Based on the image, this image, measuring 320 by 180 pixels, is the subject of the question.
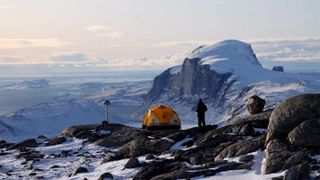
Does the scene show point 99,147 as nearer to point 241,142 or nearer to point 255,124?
point 255,124

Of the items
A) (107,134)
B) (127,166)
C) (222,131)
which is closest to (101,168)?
(127,166)

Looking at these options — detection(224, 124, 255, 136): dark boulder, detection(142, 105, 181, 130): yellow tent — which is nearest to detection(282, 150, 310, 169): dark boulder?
detection(224, 124, 255, 136): dark boulder

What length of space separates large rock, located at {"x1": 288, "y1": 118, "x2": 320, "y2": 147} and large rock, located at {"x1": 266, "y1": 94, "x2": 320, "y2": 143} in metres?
0.67

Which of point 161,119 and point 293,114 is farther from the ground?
point 293,114

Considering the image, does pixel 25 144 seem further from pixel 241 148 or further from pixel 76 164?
pixel 241 148

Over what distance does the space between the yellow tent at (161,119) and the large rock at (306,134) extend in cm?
2201

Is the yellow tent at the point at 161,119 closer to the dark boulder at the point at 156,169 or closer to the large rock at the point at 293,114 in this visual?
the dark boulder at the point at 156,169

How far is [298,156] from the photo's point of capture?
25047mm

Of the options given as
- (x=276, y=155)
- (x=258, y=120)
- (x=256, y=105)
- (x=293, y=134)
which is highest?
(x=256, y=105)

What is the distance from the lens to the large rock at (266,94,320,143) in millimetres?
27719

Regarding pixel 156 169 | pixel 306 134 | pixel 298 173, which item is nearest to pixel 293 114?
pixel 306 134

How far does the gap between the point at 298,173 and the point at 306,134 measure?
13.6ft

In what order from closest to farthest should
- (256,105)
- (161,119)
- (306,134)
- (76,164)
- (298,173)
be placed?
(298,173) → (306,134) → (76,164) → (256,105) → (161,119)

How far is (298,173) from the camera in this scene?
2284cm
